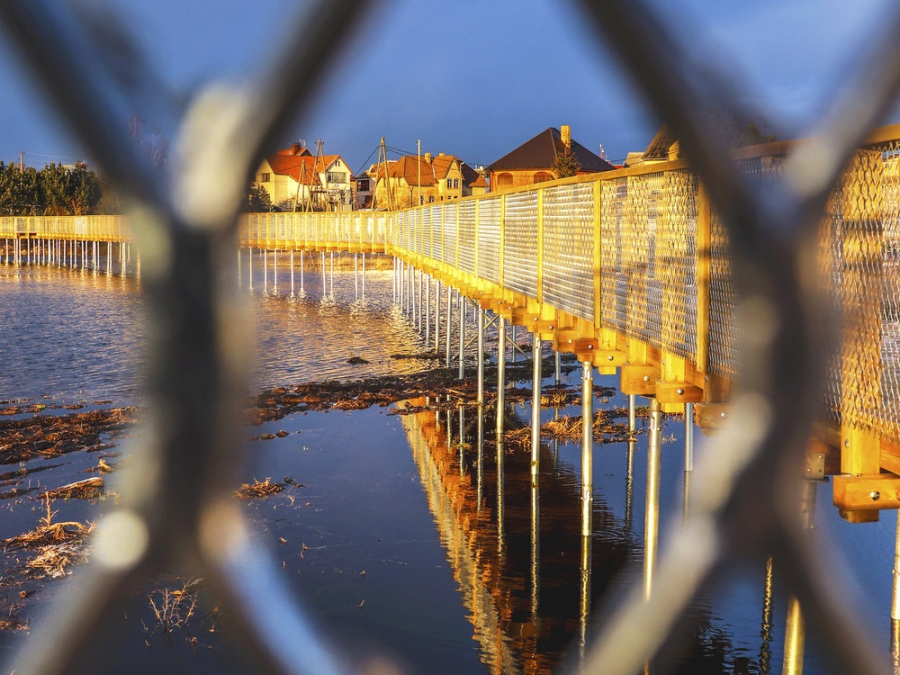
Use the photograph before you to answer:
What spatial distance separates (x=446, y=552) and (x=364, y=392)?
39.0ft

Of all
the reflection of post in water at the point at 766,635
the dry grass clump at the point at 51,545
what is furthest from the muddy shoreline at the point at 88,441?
the reflection of post in water at the point at 766,635

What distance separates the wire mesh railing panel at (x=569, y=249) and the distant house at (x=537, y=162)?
5674 cm

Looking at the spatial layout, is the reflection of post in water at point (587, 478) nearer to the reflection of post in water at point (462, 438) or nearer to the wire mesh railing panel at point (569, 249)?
the wire mesh railing panel at point (569, 249)

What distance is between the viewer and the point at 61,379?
2403 centimetres

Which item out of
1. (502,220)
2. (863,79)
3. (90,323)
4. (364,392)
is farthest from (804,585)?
(90,323)

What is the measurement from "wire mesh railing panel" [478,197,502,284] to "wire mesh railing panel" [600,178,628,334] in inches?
254

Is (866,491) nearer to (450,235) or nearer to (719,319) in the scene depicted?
(719,319)

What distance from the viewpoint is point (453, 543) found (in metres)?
11.9

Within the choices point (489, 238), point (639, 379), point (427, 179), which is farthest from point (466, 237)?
point (427, 179)

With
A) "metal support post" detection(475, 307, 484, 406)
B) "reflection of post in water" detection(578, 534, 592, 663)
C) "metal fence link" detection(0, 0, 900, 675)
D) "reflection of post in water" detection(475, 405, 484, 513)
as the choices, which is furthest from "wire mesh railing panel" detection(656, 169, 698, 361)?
Result: "metal support post" detection(475, 307, 484, 406)

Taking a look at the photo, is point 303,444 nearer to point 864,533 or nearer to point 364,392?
point 364,392

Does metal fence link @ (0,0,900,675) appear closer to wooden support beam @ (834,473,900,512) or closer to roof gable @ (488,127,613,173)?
wooden support beam @ (834,473,900,512)

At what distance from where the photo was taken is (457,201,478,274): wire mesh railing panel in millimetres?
18906

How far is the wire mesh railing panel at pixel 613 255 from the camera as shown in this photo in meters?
8.72
